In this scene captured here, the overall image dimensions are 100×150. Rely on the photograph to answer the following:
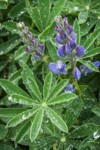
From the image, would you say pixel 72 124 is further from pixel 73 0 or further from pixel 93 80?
pixel 73 0

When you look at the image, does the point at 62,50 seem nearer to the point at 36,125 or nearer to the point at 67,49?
the point at 67,49

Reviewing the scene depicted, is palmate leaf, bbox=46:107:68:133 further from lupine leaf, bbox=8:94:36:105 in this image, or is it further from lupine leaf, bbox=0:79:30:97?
lupine leaf, bbox=0:79:30:97

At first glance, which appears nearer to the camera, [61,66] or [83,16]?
[61,66]

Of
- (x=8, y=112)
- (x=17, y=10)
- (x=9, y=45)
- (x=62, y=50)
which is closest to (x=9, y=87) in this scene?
(x=8, y=112)

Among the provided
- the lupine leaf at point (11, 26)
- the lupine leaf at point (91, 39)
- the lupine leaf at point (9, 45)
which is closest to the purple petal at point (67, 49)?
the lupine leaf at point (91, 39)

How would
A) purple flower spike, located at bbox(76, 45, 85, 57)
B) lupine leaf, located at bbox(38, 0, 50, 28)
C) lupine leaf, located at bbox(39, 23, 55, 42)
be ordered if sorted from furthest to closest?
lupine leaf, located at bbox(38, 0, 50, 28)
lupine leaf, located at bbox(39, 23, 55, 42)
purple flower spike, located at bbox(76, 45, 85, 57)

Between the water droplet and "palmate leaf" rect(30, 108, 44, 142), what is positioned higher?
"palmate leaf" rect(30, 108, 44, 142)

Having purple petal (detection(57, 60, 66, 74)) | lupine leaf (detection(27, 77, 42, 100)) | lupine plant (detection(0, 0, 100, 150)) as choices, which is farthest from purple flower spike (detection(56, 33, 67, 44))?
lupine leaf (detection(27, 77, 42, 100))
